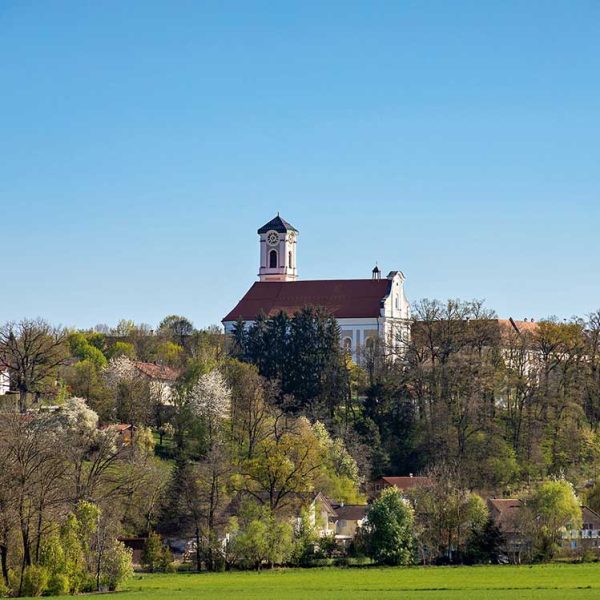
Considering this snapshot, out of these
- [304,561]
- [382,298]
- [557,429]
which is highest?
[382,298]

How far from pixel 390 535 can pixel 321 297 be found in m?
60.9

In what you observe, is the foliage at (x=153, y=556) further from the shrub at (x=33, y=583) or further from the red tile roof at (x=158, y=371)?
the red tile roof at (x=158, y=371)

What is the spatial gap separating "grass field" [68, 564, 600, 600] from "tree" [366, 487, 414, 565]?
246 cm

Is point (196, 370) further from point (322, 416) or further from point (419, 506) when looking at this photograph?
point (419, 506)

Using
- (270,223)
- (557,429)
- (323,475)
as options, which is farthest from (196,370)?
(270,223)

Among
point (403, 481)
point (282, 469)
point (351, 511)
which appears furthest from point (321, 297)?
point (282, 469)

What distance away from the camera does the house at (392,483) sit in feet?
243

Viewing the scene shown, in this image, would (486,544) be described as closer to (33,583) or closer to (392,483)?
(392,483)

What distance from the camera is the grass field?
157 ft

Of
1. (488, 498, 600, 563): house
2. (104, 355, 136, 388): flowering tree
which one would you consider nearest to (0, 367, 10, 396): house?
(104, 355, 136, 388): flowering tree

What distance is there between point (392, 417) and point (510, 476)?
351 inches

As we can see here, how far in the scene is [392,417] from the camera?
3334 inches

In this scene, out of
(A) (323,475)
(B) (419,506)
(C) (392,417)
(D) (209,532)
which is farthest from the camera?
(C) (392,417)

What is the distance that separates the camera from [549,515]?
211ft
